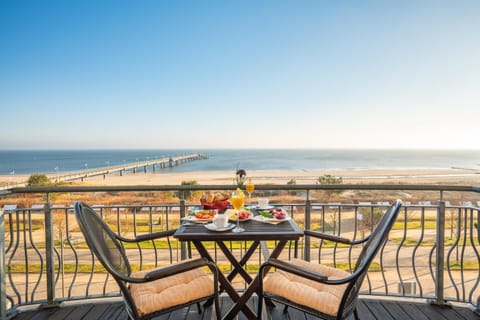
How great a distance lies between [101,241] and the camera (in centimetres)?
174

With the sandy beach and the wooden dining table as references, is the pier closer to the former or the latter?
the sandy beach

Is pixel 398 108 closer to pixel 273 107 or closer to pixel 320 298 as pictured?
pixel 273 107

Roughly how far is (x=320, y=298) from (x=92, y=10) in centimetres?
764

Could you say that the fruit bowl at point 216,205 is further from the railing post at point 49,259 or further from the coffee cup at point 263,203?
the railing post at point 49,259

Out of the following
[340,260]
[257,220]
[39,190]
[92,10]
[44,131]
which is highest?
[92,10]

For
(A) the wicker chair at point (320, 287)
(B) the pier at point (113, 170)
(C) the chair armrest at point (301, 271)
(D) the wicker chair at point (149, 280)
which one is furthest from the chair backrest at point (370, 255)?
(B) the pier at point (113, 170)

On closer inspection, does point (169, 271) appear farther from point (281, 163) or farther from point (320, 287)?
point (281, 163)

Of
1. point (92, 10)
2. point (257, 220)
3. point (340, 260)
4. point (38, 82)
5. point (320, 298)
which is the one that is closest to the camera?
point (320, 298)

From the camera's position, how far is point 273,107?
26.0 meters

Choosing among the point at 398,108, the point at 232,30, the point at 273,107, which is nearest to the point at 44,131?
the point at 273,107

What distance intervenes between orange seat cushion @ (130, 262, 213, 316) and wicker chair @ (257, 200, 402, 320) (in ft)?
1.24

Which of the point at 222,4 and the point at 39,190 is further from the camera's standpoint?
the point at 222,4

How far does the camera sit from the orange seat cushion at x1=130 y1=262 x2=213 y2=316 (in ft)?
5.22

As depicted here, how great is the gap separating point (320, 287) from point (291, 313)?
75cm
